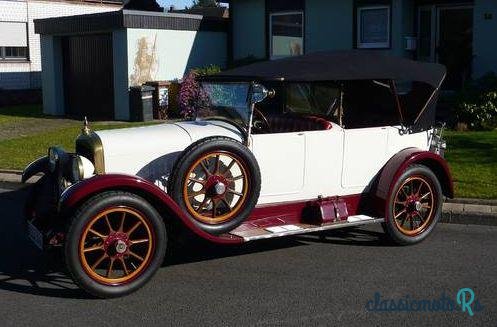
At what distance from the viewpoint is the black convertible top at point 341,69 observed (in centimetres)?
567

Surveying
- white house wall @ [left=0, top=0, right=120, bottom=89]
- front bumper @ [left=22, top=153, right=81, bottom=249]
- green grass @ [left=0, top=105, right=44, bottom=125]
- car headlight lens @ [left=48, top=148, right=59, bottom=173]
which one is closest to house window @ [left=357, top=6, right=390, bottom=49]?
green grass @ [left=0, top=105, right=44, bottom=125]

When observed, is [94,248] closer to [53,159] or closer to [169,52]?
[53,159]

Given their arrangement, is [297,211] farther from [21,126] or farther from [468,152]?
[21,126]

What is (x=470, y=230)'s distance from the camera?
271 inches

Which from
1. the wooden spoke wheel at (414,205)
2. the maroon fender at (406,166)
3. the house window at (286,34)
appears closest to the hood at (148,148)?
the maroon fender at (406,166)

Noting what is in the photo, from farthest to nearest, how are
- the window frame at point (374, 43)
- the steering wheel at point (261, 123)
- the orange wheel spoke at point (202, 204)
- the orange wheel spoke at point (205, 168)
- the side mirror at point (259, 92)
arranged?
the window frame at point (374, 43), the steering wheel at point (261, 123), the side mirror at point (259, 92), the orange wheel spoke at point (202, 204), the orange wheel spoke at point (205, 168)

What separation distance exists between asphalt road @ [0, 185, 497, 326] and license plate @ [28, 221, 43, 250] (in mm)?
357

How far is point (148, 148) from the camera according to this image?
5.38 m

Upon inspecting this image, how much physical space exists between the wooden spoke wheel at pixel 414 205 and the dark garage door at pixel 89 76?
12208mm

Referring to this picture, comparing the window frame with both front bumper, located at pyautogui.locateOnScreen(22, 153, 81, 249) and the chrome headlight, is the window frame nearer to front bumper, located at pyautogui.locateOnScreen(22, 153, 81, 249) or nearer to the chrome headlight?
front bumper, located at pyautogui.locateOnScreen(22, 153, 81, 249)

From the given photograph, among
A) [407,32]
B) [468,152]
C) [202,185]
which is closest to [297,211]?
[202,185]

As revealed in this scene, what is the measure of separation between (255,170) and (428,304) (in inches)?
65.6

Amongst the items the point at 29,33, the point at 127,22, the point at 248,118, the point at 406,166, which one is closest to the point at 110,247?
the point at 248,118

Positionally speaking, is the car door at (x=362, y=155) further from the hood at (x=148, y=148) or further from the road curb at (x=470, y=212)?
the road curb at (x=470, y=212)
